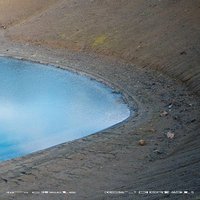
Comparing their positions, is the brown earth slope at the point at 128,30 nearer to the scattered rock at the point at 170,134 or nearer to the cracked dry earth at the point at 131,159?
the cracked dry earth at the point at 131,159

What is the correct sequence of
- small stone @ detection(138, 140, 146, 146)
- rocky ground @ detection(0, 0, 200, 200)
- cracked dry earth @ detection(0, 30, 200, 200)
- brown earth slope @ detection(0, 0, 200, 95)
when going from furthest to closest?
brown earth slope @ detection(0, 0, 200, 95)
small stone @ detection(138, 140, 146, 146)
rocky ground @ detection(0, 0, 200, 200)
cracked dry earth @ detection(0, 30, 200, 200)

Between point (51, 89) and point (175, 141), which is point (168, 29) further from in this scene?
point (175, 141)

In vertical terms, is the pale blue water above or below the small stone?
above

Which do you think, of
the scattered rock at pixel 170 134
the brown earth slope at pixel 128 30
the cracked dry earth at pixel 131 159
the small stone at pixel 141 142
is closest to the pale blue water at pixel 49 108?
the cracked dry earth at pixel 131 159

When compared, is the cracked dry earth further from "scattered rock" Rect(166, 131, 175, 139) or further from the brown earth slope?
the brown earth slope

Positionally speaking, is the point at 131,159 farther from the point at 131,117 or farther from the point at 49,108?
Answer: the point at 49,108

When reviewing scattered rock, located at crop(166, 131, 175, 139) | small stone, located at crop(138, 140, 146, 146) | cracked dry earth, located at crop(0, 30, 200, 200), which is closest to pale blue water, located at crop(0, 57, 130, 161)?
cracked dry earth, located at crop(0, 30, 200, 200)
